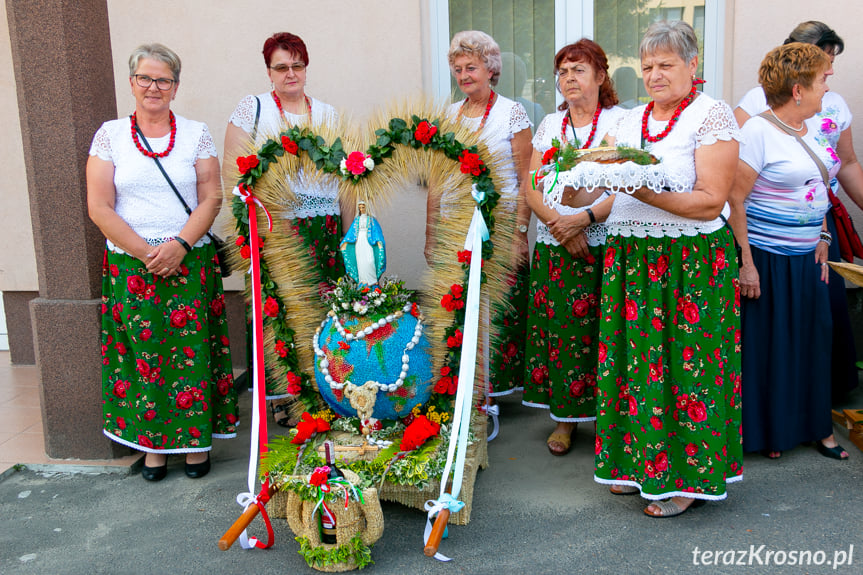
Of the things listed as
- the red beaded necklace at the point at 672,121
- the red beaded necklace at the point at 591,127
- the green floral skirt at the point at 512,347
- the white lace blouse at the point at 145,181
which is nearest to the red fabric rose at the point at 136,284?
the white lace blouse at the point at 145,181

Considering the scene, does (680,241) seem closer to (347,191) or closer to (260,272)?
(347,191)

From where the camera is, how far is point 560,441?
3691 mm

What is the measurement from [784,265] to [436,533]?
2111 mm

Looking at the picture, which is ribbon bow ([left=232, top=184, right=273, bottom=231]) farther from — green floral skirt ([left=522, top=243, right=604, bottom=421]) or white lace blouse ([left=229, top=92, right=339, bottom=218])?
green floral skirt ([left=522, top=243, right=604, bottom=421])

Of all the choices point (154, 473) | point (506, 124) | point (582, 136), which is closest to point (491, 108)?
point (506, 124)

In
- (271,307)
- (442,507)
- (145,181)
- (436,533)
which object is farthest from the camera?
(145,181)

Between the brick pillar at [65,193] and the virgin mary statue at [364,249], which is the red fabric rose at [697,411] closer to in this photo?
the virgin mary statue at [364,249]

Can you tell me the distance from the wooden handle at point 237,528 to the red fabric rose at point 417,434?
573mm

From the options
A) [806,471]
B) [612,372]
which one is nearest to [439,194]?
[612,372]

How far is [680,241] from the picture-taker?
278 centimetres

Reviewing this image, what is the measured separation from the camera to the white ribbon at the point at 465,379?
2.76 metres

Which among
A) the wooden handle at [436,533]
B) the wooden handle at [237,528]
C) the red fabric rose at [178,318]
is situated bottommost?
the wooden handle at [436,533]

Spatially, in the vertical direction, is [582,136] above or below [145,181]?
above

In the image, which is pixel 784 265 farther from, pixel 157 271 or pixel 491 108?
pixel 157 271
